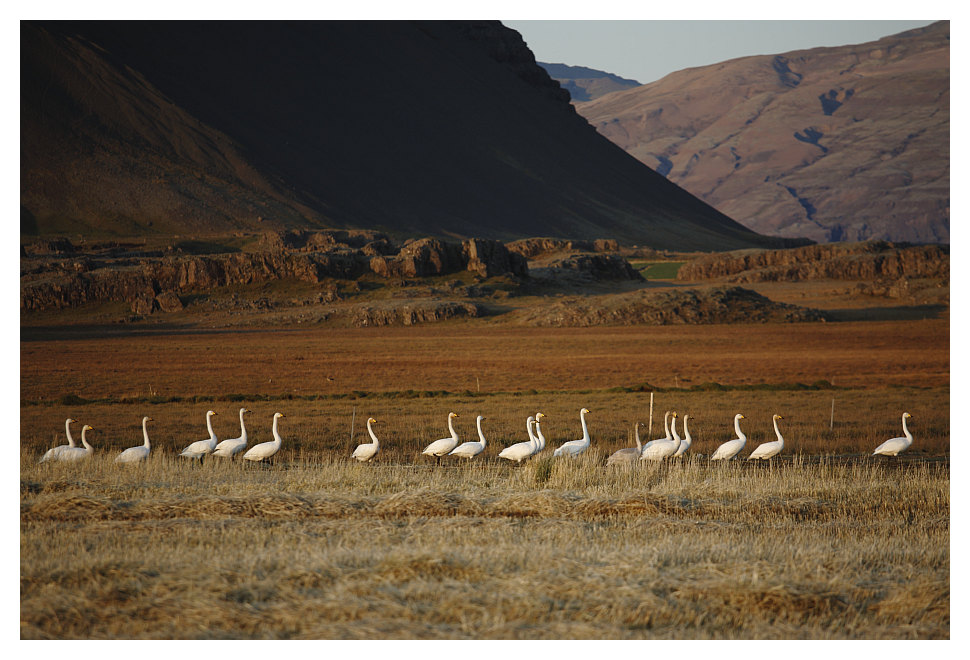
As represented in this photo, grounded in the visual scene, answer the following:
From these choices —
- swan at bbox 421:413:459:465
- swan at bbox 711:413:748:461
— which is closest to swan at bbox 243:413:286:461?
swan at bbox 421:413:459:465

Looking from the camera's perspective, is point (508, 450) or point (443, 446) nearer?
point (508, 450)

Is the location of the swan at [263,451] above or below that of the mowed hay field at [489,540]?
below

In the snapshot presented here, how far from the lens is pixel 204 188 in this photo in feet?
560

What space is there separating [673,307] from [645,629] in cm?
8053

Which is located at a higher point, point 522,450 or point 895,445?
point 522,450

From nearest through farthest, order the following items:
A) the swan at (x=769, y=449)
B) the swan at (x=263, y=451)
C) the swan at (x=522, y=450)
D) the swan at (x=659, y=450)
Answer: the swan at (x=659, y=450)
the swan at (x=522, y=450)
the swan at (x=263, y=451)
the swan at (x=769, y=449)

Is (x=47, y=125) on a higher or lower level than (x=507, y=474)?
higher

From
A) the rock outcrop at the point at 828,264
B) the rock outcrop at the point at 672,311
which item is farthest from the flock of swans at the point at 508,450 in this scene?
the rock outcrop at the point at 828,264

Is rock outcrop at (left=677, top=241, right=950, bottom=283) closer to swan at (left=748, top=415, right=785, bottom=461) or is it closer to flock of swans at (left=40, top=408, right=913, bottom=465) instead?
swan at (left=748, top=415, right=785, bottom=461)

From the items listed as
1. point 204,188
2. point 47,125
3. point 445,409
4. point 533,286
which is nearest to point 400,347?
point 445,409

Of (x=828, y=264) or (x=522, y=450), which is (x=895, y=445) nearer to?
(x=522, y=450)

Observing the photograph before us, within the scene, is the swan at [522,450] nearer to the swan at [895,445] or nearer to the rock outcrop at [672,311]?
the swan at [895,445]

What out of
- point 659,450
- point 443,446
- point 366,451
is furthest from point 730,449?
point 366,451
